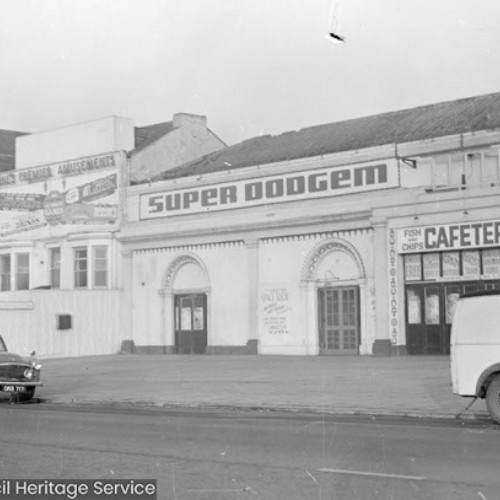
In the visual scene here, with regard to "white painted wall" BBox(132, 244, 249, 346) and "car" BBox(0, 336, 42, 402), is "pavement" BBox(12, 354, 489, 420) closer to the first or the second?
"car" BBox(0, 336, 42, 402)

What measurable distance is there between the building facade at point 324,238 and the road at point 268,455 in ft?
55.7

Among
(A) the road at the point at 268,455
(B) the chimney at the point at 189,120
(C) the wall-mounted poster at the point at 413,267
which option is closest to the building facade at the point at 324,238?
(C) the wall-mounted poster at the point at 413,267

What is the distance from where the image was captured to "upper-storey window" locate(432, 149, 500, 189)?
32969 millimetres

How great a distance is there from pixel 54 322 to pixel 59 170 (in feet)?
23.9

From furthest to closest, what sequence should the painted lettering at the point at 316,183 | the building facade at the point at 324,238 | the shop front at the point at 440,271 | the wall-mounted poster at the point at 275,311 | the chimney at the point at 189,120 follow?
the chimney at the point at 189,120
the wall-mounted poster at the point at 275,311
the painted lettering at the point at 316,183
the building facade at the point at 324,238
the shop front at the point at 440,271

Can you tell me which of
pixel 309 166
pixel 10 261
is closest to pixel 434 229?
pixel 309 166

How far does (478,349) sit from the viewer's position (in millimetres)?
15938

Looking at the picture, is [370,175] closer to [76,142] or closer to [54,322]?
[54,322]

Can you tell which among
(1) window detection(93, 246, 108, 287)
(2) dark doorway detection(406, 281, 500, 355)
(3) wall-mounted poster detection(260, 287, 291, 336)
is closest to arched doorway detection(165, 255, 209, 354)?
(3) wall-mounted poster detection(260, 287, 291, 336)

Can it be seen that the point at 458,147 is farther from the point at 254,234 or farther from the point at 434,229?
the point at 254,234

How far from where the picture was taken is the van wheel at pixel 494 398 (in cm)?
1572

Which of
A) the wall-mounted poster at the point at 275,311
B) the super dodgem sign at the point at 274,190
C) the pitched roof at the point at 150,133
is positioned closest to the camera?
the super dodgem sign at the point at 274,190

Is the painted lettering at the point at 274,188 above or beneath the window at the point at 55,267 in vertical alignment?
above

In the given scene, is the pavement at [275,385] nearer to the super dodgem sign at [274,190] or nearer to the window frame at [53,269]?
the super dodgem sign at [274,190]
